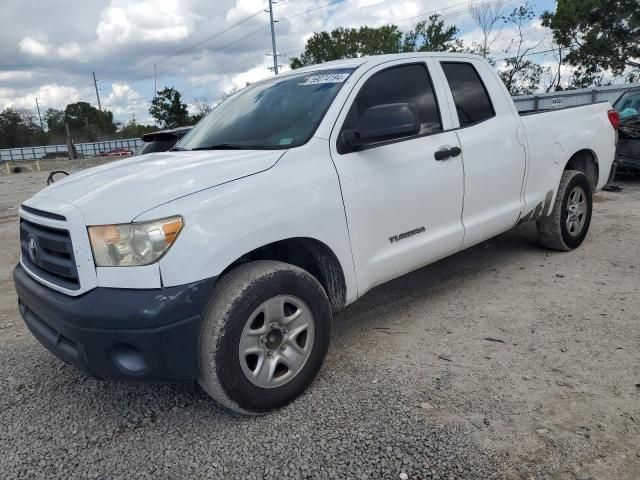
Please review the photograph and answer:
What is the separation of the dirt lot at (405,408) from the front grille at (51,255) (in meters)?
0.82

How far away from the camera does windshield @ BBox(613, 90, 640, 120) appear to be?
9.14 metres

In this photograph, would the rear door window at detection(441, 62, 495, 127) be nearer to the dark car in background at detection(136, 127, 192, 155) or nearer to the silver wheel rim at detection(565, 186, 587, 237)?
the silver wheel rim at detection(565, 186, 587, 237)

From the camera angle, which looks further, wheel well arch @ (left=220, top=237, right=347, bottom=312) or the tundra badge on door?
the tundra badge on door

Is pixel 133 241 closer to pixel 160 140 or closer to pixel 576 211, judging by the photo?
pixel 576 211

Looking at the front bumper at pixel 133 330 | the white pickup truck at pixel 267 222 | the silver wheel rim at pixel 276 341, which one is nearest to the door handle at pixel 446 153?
the white pickup truck at pixel 267 222

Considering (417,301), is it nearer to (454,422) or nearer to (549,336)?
(549,336)

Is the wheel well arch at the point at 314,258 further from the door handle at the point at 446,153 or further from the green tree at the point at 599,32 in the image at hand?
the green tree at the point at 599,32

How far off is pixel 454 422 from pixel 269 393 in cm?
93

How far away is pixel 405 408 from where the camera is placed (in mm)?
2656

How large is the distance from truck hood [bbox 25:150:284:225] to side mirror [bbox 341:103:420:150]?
45cm

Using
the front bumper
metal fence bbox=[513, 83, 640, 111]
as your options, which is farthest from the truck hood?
metal fence bbox=[513, 83, 640, 111]

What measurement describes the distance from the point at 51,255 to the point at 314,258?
137 centimetres

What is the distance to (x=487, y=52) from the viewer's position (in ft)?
114

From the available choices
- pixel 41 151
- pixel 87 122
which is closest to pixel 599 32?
pixel 41 151
